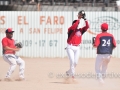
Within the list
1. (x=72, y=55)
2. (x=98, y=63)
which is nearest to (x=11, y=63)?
(x=72, y=55)

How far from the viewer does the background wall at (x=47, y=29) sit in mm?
23656

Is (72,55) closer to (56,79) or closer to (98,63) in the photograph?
(98,63)

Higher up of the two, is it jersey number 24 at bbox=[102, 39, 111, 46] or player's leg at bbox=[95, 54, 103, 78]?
jersey number 24 at bbox=[102, 39, 111, 46]

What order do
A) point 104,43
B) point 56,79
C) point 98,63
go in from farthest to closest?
point 56,79 < point 98,63 < point 104,43

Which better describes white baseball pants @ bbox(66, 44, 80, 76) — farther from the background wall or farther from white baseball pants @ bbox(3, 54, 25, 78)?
the background wall

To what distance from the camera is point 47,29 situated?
23703mm

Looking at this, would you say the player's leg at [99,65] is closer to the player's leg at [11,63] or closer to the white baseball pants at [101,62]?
→ the white baseball pants at [101,62]

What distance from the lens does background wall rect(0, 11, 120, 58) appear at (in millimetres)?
23656

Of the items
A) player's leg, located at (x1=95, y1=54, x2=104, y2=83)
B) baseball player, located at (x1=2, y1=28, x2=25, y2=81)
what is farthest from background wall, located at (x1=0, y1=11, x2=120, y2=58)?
player's leg, located at (x1=95, y1=54, x2=104, y2=83)

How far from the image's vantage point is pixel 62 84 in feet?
44.0

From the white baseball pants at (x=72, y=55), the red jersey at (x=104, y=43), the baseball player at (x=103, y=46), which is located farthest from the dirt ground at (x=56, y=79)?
the red jersey at (x=104, y=43)

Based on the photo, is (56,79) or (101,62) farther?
(56,79)

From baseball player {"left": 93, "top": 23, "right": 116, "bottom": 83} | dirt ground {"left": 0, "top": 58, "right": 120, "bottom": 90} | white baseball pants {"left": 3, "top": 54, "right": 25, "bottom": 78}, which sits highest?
baseball player {"left": 93, "top": 23, "right": 116, "bottom": 83}

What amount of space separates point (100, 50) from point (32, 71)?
511cm
